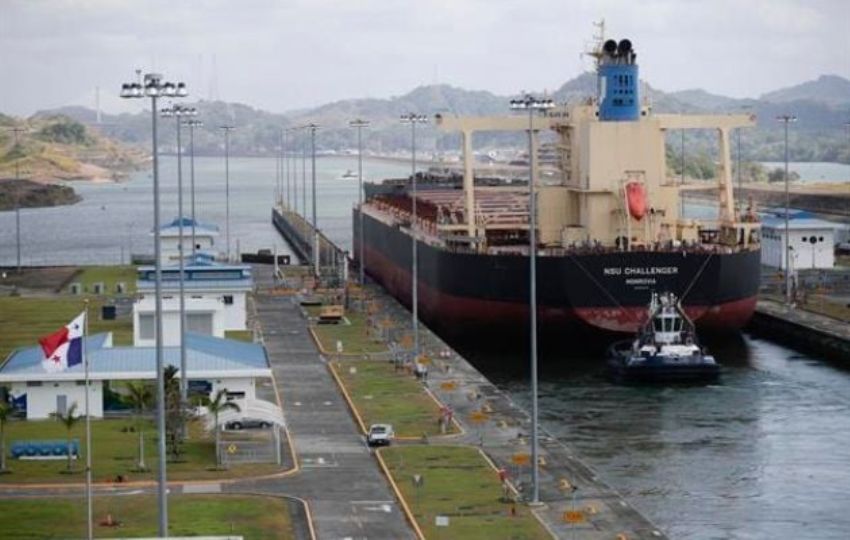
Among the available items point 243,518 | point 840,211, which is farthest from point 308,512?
point 840,211

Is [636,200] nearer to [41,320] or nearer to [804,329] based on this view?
[804,329]

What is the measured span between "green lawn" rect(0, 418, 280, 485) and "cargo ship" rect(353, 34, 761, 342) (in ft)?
81.2

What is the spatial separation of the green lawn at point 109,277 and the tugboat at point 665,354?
3563 centimetres

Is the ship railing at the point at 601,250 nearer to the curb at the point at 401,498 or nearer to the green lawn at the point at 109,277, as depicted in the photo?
the green lawn at the point at 109,277

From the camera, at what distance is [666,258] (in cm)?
7650

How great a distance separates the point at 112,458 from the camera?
50438 millimetres

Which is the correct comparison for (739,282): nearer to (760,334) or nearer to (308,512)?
(760,334)

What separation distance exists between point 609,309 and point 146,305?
17583 millimetres

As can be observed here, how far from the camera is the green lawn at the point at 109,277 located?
10425 centimetres

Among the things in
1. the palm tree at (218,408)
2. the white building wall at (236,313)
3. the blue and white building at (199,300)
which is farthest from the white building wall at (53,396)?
the white building wall at (236,313)

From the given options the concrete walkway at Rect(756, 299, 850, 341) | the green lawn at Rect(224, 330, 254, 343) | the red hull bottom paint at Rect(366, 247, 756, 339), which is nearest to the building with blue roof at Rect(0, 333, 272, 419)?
the green lawn at Rect(224, 330, 254, 343)

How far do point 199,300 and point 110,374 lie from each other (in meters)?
16.0

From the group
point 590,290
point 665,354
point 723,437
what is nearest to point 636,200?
point 590,290

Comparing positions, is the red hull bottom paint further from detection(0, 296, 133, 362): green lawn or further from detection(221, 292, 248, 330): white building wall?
detection(0, 296, 133, 362): green lawn
